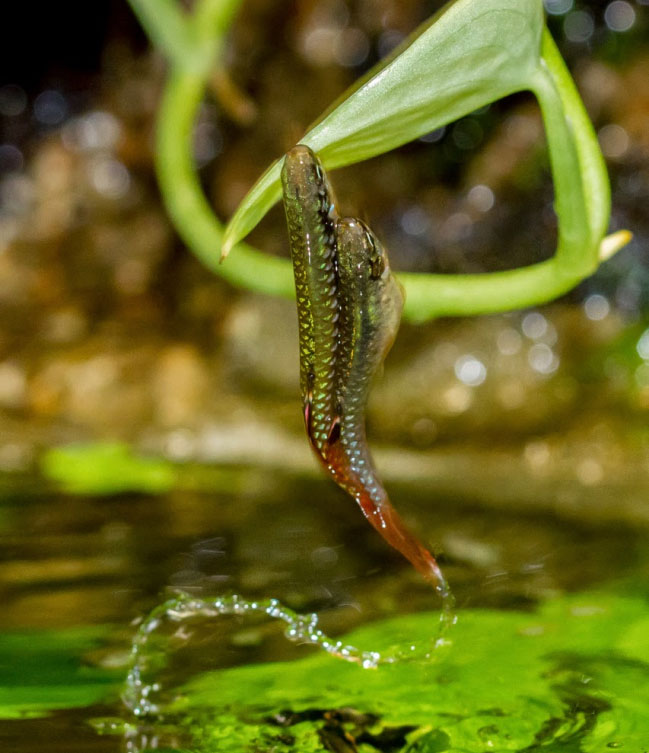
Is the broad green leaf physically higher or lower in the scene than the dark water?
higher

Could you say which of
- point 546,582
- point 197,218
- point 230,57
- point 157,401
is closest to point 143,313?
point 157,401

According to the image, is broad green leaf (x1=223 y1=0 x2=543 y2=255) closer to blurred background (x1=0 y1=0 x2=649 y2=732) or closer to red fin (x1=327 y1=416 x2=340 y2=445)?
red fin (x1=327 y1=416 x2=340 y2=445)

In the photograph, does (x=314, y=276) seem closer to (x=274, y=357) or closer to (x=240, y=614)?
(x=240, y=614)

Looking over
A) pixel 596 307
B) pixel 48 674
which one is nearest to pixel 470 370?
pixel 596 307

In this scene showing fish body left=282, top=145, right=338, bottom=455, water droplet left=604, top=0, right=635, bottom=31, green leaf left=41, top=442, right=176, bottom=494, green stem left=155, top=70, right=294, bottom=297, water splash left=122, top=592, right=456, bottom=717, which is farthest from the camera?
water droplet left=604, top=0, right=635, bottom=31

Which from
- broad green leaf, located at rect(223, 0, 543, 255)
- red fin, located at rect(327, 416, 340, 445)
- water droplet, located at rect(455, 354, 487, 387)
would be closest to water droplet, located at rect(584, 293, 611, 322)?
water droplet, located at rect(455, 354, 487, 387)

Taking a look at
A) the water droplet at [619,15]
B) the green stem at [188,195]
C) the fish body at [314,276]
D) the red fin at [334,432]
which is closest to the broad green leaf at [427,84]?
the fish body at [314,276]
